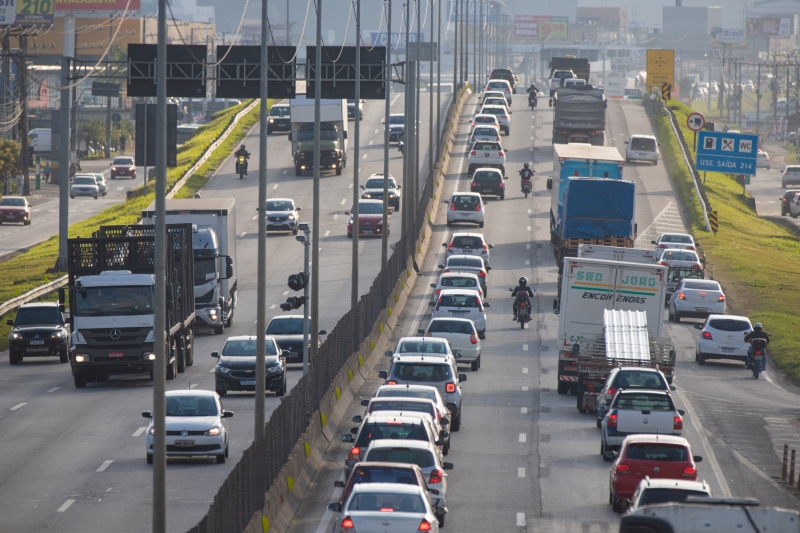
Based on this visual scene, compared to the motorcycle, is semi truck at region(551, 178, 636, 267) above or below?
below

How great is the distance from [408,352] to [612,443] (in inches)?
288

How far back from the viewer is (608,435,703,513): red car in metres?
21.6

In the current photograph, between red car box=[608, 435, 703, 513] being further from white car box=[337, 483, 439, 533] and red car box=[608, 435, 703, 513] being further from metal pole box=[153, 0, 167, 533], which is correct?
metal pole box=[153, 0, 167, 533]

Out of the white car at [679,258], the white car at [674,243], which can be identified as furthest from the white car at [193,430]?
the white car at [674,243]

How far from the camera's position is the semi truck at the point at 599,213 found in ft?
159

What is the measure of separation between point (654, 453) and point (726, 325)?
774 inches

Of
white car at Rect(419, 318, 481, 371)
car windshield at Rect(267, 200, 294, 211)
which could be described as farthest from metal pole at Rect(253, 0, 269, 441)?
car windshield at Rect(267, 200, 294, 211)

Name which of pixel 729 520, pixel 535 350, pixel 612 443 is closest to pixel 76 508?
pixel 612 443

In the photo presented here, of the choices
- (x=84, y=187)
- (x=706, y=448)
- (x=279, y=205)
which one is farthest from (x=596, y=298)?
(x=84, y=187)

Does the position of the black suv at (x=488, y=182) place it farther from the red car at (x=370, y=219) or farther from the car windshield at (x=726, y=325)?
the car windshield at (x=726, y=325)

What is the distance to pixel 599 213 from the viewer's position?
160 ft

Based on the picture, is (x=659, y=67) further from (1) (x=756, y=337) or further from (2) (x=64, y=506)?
(2) (x=64, y=506)

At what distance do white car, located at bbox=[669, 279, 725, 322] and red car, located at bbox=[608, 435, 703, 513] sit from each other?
25.5 metres

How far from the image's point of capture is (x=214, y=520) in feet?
49.7
